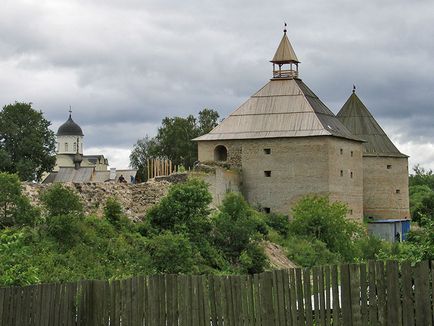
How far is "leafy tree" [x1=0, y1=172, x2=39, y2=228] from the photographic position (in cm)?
2352

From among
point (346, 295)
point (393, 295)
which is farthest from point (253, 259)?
point (393, 295)

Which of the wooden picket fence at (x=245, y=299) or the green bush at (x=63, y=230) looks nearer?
the wooden picket fence at (x=245, y=299)

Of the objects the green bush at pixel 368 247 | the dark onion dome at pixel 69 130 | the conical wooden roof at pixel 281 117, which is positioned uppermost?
the dark onion dome at pixel 69 130

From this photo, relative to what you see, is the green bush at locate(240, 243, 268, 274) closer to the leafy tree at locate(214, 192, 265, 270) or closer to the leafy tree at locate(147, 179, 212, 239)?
the leafy tree at locate(214, 192, 265, 270)

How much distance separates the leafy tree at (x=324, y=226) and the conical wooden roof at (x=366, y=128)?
9.83 m

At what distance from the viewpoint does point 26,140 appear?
53500 mm

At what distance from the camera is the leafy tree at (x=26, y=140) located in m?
53.0

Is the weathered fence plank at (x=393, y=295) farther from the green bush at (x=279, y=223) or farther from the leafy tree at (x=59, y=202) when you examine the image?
the green bush at (x=279, y=223)

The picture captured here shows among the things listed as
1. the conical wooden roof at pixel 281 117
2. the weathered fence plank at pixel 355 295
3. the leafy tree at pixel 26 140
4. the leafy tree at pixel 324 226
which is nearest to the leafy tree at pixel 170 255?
the leafy tree at pixel 324 226

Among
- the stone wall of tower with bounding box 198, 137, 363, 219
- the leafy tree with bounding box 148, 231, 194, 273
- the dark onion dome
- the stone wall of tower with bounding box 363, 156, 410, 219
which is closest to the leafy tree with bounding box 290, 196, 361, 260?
the stone wall of tower with bounding box 198, 137, 363, 219

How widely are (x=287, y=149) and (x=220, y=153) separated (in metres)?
3.35

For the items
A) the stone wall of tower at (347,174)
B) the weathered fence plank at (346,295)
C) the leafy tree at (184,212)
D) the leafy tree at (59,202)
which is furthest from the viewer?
the stone wall of tower at (347,174)

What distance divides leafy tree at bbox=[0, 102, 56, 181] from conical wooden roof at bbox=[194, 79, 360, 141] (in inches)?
639

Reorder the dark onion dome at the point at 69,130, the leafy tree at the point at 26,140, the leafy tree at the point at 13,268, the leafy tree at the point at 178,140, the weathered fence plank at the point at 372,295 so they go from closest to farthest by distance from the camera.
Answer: the weathered fence plank at the point at 372,295 → the leafy tree at the point at 13,268 → the leafy tree at the point at 26,140 → the leafy tree at the point at 178,140 → the dark onion dome at the point at 69,130
